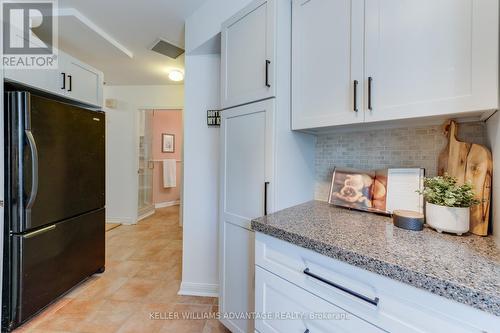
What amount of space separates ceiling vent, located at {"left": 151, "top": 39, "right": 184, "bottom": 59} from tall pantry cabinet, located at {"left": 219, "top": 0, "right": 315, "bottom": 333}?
120 centimetres

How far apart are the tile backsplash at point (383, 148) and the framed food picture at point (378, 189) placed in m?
0.07

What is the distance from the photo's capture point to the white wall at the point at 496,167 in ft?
2.70

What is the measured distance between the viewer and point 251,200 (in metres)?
1.38

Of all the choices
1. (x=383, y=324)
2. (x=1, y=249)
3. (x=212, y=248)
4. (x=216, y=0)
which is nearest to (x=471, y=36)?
(x=383, y=324)

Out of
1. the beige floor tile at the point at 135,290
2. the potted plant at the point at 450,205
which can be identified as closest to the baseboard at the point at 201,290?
the beige floor tile at the point at 135,290

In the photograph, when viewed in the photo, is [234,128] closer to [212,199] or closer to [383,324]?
[212,199]

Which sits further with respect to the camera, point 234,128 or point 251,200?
point 234,128

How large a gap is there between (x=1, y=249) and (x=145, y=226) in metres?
2.63

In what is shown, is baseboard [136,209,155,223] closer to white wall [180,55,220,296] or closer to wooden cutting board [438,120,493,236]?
white wall [180,55,220,296]

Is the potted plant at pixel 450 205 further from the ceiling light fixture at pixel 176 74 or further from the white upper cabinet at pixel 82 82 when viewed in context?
the ceiling light fixture at pixel 176 74

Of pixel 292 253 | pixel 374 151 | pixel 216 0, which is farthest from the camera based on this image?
pixel 216 0

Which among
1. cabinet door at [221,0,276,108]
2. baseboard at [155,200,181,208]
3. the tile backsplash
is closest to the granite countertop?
the tile backsplash

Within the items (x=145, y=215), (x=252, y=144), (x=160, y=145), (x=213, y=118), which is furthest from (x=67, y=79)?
(x=160, y=145)

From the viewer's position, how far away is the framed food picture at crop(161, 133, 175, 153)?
5493 millimetres
